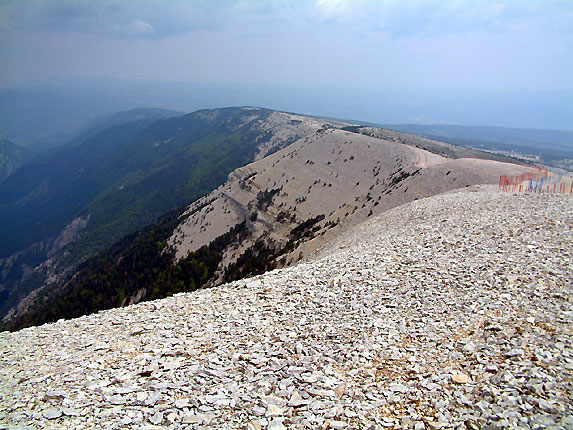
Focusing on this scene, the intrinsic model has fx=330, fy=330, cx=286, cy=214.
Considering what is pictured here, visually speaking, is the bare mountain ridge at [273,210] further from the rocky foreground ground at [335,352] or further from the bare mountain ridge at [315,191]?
the rocky foreground ground at [335,352]

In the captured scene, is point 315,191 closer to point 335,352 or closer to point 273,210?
point 273,210

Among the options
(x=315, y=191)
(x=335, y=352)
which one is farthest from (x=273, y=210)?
(x=335, y=352)

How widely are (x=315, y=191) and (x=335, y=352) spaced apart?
6997cm

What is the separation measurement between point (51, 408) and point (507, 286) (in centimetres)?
1555

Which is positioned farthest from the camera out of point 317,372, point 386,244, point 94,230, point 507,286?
point 94,230

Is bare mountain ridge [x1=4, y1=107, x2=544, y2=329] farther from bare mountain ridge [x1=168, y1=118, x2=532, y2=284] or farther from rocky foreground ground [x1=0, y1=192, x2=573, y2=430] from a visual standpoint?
rocky foreground ground [x1=0, y1=192, x2=573, y2=430]

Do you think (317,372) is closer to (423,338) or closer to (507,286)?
(423,338)

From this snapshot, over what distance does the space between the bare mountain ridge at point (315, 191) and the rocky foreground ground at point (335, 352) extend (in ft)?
71.8

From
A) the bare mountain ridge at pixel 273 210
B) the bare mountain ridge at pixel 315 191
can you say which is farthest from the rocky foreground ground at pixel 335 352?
the bare mountain ridge at pixel 273 210

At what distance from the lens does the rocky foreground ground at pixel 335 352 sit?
7.88 meters

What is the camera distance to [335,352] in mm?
10258

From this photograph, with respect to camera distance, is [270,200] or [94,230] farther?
[94,230]

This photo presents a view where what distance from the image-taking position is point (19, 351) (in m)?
13.2

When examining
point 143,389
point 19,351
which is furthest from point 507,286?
point 19,351
